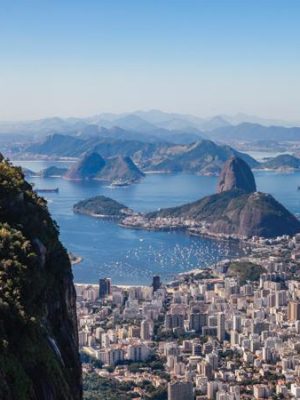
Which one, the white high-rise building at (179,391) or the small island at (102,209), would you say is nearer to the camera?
the white high-rise building at (179,391)

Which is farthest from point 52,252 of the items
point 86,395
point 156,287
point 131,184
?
point 131,184

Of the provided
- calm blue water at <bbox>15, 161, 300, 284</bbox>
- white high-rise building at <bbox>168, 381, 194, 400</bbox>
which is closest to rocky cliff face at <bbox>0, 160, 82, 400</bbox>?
white high-rise building at <bbox>168, 381, 194, 400</bbox>

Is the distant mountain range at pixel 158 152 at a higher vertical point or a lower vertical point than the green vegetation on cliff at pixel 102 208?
higher

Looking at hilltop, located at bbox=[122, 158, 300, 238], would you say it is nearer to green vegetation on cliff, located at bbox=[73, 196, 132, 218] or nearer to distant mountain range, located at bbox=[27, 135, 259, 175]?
green vegetation on cliff, located at bbox=[73, 196, 132, 218]

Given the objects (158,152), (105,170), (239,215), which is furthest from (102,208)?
(158,152)

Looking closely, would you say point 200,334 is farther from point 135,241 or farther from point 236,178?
point 236,178

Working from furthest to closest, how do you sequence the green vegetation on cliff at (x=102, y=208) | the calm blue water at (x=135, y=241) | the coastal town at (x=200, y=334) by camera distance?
the green vegetation on cliff at (x=102, y=208) < the calm blue water at (x=135, y=241) < the coastal town at (x=200, y=334)

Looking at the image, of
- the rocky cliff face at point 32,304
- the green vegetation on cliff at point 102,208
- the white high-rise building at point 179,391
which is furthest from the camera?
the green vegetation on cliff at point 102,208

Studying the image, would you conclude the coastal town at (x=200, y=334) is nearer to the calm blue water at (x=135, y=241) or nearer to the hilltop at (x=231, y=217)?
the calm blue water at (x=135, y=241)

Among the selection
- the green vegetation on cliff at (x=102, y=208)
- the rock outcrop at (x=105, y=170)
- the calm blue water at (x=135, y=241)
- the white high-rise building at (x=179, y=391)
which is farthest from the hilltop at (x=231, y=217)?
the white high-rise building at (x=179, y=391)

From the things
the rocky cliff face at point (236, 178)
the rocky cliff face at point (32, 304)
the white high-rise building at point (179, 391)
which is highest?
the rocky cliff face at point (236, 178)
